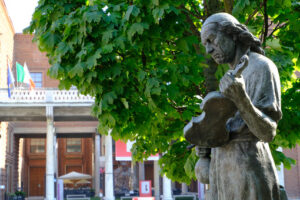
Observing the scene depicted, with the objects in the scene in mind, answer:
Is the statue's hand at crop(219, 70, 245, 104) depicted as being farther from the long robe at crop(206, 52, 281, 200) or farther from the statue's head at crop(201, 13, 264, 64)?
the statue's head at crop(201, 13, 264, 64)

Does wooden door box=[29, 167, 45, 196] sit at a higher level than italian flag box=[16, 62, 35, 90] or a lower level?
lower

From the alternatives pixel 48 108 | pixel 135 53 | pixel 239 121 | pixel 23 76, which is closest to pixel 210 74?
pixel 135 53

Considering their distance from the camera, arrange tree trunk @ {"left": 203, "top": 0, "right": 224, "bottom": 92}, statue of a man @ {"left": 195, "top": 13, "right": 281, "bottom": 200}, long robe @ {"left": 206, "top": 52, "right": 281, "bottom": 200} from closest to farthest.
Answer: statue of a man @ {"left": 195, "top": 13, "right": 281, "bottom": 200}, long robe @ {"left": 206, "top": 52, "right": 281, "bottom": 200}, tree trunk @ {"left": 203, "top": 0, "right": 224, "bottom": 92}

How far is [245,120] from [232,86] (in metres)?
0.26

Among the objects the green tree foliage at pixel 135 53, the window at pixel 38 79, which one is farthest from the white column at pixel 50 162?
the green tree foliage at pixel 135 53

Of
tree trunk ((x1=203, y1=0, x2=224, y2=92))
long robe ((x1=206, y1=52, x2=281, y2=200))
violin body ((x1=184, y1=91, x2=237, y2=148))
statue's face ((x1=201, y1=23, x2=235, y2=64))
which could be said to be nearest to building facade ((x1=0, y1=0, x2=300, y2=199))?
tree trunk ((x1=203, y1=0, x2=224, y2=92))

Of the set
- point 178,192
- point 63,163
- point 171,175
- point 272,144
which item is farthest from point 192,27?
point 63,163

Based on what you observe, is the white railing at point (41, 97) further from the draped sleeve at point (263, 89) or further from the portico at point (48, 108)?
the draped sleeve at point (263, 89)

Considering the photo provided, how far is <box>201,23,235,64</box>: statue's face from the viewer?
2639 millimetres

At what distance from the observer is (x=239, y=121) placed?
255 centimetres

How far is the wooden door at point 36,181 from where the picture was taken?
149 feet

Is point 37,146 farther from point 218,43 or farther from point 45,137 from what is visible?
point 218,43

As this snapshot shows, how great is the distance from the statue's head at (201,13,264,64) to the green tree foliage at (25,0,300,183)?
2475mm

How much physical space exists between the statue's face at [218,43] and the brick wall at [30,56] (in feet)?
129
